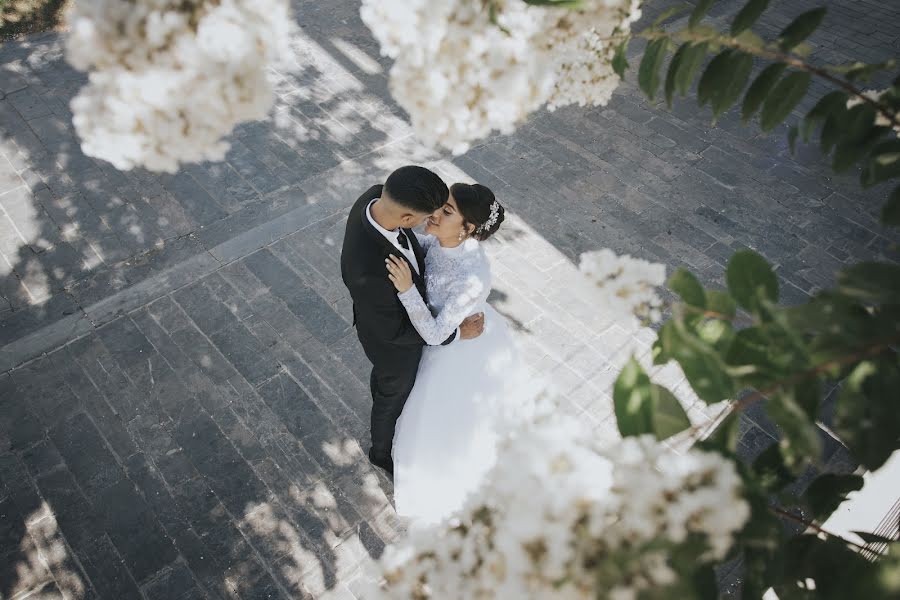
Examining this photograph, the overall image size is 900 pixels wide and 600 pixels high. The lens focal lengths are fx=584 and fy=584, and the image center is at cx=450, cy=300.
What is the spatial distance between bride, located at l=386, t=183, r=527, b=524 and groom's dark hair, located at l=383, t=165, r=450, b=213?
25cm

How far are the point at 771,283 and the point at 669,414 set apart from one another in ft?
1.13

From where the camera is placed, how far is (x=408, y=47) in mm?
1296

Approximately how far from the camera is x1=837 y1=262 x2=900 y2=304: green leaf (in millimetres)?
1011

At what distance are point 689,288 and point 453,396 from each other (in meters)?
2.45

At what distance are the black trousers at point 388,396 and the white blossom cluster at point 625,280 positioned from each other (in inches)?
83.3

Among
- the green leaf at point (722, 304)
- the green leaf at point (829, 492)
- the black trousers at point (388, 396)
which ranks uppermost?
the green leaf at point (722, 304)

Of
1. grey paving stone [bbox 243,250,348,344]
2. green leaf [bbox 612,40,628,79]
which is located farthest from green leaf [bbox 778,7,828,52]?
grey paving stone [bbox 243,250,348,344]

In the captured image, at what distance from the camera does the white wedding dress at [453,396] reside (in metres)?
3.32

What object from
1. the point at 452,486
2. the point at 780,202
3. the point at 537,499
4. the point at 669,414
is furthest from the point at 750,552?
the point at 780,202

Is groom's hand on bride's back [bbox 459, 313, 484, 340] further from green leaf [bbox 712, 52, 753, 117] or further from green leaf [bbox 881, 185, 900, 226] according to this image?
Answer: green leaf [bbox 881, 185, 900, 226]

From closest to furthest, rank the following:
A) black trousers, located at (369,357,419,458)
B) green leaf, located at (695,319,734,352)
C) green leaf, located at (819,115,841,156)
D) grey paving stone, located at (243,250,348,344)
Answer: green leaf, located at (695,319,734,352) < green leaf, located at (819,115,841,156) < black trousers, located at (369,357,419,458) < grey paving stone, located at (243,250,348,344)

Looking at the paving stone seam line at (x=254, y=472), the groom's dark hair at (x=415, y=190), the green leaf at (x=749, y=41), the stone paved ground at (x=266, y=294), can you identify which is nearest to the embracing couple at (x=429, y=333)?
the groom's dark hair at (x=415, y=190)

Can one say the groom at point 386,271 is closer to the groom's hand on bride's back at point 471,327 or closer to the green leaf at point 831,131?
the groom's hand on bride's back at point 471,327

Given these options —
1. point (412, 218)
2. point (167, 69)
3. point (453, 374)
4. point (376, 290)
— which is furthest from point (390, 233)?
point (167, 69)
